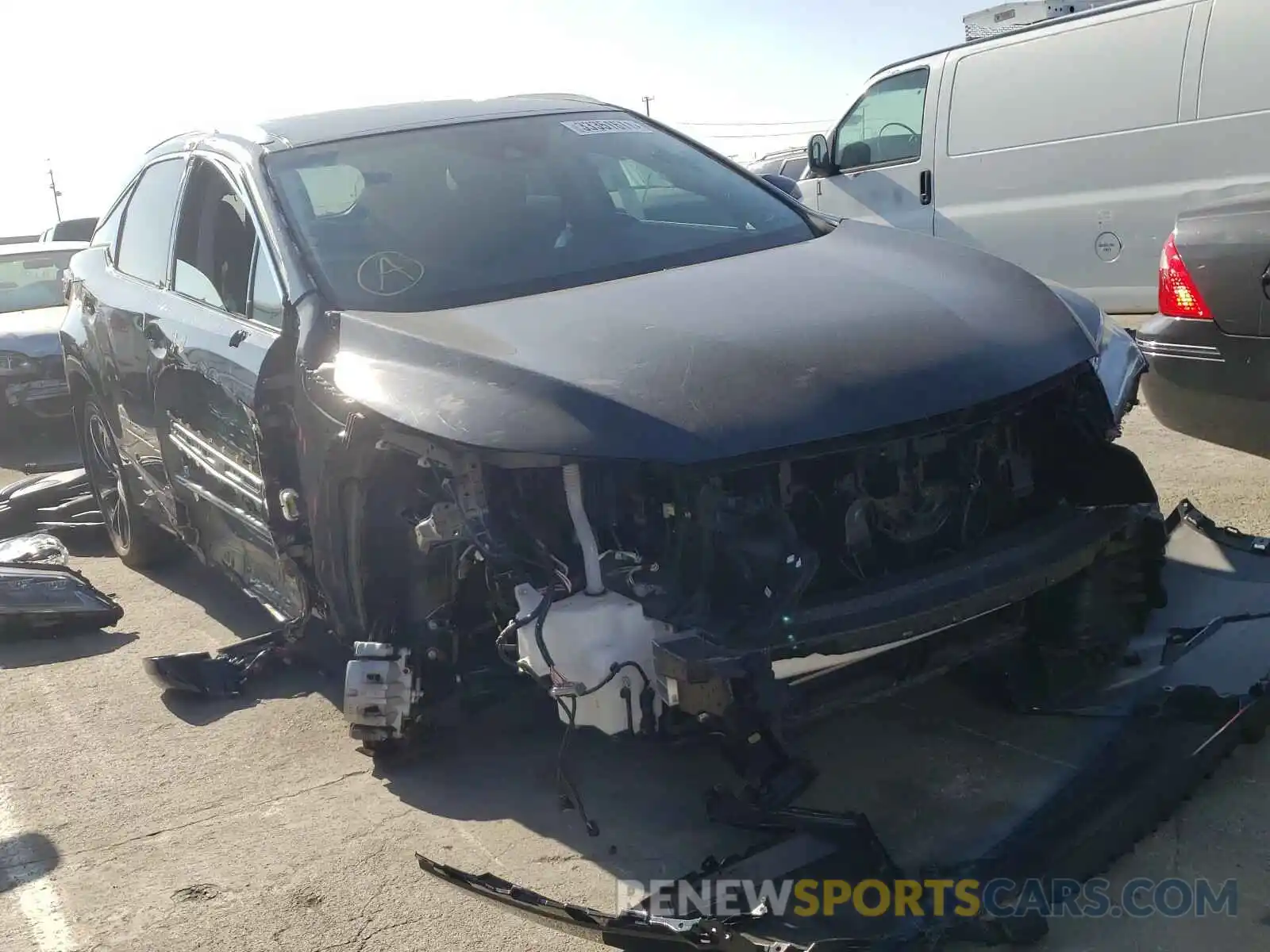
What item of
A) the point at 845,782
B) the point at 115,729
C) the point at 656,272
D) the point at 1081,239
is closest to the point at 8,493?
the point at 115,729

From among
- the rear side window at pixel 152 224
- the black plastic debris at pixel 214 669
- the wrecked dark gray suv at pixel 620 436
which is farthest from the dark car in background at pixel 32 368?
the wrecked dark gray suv at pixel 620 436

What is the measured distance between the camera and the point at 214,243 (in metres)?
4.22

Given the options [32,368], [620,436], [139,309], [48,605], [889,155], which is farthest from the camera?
[32,368]

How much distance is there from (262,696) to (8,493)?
10.6ft

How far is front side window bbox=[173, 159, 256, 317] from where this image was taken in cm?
392

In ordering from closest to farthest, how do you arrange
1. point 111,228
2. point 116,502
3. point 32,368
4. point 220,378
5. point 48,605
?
point 220,378, point 48,605, point 111,228, point 116,502, point 32,368

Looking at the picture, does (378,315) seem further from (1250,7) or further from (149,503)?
(1250,7)

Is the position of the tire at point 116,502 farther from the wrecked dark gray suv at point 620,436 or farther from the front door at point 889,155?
the front door at point 889,155

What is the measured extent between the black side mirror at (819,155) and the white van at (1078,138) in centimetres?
2

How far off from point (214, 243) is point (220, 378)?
24.9 inches

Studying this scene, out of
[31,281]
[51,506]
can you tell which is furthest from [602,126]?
[31,281]

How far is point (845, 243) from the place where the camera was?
3.90 meters

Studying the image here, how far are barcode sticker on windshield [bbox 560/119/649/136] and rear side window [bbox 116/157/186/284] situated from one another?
147cm

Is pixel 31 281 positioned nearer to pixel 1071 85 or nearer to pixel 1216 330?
pixel 1071 85
